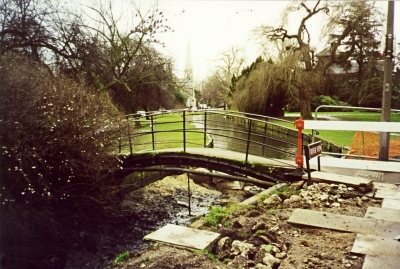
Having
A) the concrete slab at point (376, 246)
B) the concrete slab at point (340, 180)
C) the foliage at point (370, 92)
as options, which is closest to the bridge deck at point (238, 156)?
the concrete slab at point (340, 180)

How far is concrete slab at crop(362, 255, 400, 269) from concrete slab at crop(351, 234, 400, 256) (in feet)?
0.20

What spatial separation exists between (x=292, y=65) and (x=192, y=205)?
4.56 m

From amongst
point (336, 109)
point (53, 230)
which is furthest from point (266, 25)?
point (53, 230)

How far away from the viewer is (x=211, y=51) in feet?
26.0

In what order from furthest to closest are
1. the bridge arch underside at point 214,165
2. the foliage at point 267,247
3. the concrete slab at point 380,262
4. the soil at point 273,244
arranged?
1. the bridge arch underside at point 214,165
2. the foliage at point 267,247
3. the soil at point 273,244
4. the concrete slab at point 380,262

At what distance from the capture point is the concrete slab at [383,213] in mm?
3488

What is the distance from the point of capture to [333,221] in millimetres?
3412

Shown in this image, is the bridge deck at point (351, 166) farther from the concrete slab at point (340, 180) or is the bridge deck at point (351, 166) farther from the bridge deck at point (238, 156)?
the concrete slab at point (340, 180)

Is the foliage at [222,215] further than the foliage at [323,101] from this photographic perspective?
No

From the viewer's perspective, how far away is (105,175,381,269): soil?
2.54 metres

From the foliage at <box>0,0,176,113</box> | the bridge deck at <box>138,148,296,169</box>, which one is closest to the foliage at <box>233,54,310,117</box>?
the bridge deck at <box>138,148,296,169</box>

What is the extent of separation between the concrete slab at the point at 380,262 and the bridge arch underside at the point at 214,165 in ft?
9.57

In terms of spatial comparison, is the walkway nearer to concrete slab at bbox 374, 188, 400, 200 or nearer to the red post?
concrete slab at bbox 374, 188, 400, 200

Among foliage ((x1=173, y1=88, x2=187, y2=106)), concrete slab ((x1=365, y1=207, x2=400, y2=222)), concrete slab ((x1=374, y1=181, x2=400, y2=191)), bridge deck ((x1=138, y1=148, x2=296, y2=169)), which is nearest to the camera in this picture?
concrete slab ((x1=365, y1=207, x2=400, y2=222))
